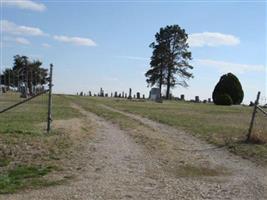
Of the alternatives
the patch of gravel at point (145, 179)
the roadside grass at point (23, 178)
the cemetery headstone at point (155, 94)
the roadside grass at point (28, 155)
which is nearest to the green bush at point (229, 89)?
the cemetery headstone at point (155, 94)

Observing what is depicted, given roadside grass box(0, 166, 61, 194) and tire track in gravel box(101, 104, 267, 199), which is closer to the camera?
roadside grass box(0, 166, 61, 194)

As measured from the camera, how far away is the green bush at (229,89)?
202 ft

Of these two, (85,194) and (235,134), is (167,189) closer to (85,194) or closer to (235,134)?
(85,194)

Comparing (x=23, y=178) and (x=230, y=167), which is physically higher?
(x=230, y=167)

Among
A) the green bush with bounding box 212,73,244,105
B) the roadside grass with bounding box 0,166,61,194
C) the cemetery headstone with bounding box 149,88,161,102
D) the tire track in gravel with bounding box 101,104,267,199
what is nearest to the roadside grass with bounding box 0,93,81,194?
the roadside grass with bounding box 0,166,61,194

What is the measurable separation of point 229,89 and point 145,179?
53107 millimetres

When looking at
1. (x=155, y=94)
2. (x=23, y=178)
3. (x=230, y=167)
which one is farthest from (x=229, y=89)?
(x=23, y=178)

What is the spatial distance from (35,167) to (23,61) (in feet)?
237

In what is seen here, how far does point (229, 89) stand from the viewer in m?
61.9

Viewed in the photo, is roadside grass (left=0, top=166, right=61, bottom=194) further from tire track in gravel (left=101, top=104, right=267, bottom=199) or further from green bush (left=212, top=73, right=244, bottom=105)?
green bush (left=212, top=73, right=244, bottom=105)

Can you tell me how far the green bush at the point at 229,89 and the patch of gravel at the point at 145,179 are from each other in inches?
1867

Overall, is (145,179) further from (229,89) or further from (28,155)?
(229,89)

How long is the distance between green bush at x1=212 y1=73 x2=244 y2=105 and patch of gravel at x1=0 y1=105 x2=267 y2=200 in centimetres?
4743

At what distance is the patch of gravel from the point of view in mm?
8695
